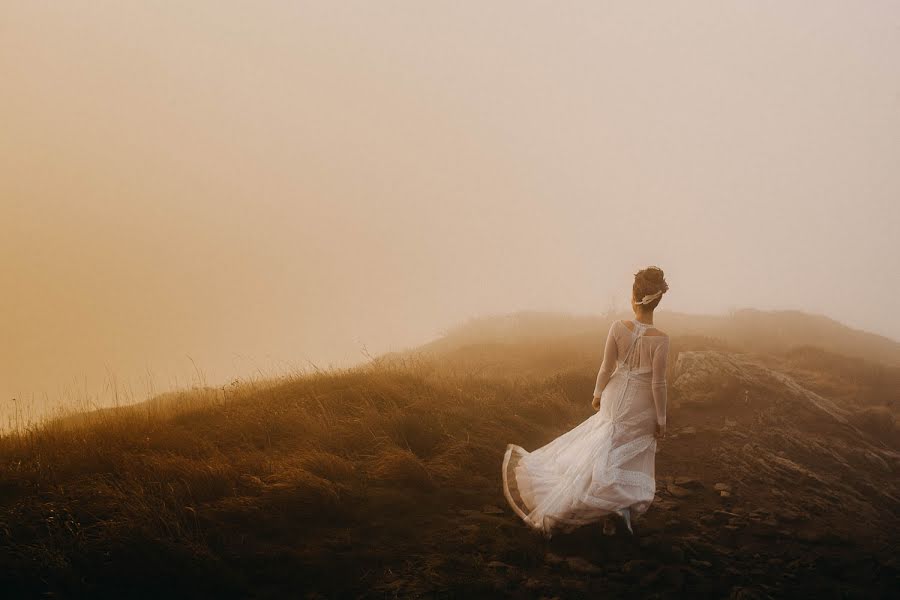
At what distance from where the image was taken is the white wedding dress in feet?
16.7

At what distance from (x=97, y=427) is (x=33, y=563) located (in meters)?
2.98

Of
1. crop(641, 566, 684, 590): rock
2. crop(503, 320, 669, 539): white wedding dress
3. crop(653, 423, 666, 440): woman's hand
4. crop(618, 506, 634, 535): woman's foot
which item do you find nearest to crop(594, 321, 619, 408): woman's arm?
crop(503, 320, 669, 539): white wedding dress

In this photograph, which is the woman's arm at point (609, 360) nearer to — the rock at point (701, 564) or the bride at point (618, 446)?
the bride at point (618, 446)

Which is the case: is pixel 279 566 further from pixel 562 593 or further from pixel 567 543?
pixel 567 543

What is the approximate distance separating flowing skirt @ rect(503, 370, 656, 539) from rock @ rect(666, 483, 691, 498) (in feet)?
5.78

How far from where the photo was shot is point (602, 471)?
5.10 metres

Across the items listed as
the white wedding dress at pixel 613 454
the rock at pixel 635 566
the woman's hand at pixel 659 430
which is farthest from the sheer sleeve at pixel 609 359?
the rock at pixel 635 566

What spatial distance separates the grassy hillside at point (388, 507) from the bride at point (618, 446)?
310 millimetres

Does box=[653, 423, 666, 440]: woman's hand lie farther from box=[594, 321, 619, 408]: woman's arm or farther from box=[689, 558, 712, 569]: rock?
box=[689, 558, 712, 569]: rock

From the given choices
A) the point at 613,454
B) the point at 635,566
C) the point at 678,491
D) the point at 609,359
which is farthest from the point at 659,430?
the point at 678,491

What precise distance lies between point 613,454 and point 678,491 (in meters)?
2.35

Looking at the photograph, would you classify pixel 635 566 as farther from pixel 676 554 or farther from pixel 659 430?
pixel 659 430

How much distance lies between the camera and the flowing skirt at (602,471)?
16.7 feet

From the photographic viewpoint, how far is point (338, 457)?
239 inches
